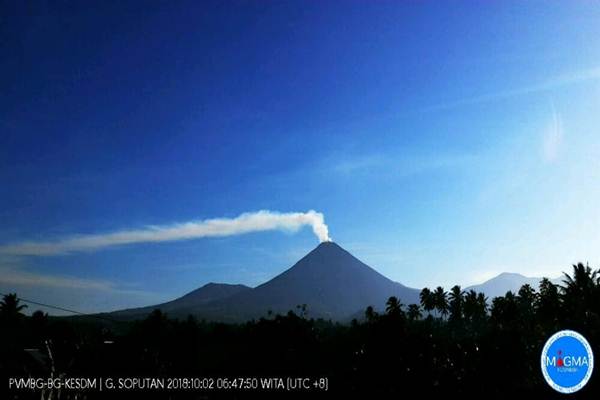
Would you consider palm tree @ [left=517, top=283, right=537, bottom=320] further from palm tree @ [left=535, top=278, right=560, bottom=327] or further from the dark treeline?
the dark treeline

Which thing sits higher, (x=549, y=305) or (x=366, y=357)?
(x=549, y=305)

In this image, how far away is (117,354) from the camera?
1485 inches

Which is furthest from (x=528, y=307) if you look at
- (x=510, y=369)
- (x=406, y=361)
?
(x=406, y=361)

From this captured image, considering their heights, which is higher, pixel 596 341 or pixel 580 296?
pixel 580 296

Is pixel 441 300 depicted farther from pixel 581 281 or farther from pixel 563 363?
pixel 563 363

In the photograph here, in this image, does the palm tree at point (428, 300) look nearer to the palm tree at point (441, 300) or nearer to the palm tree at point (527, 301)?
the palm tree at point (441, 300)

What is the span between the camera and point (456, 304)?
328 feet

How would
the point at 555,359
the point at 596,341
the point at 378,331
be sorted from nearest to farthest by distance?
the point at 555,359
the point at 596,341
the point at 378,331

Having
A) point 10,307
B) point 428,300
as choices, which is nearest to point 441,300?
point 428,300

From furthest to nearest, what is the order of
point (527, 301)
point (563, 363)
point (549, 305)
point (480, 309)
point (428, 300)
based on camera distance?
1. point (428, 300)
2. point (480, 309)
3. point (527, 301)
4. point (549, 305)
5. point (563, 363)

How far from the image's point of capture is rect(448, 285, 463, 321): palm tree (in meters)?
99.6

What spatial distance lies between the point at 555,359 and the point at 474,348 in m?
42.1

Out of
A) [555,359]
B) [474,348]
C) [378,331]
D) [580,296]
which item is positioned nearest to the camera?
[555,359]

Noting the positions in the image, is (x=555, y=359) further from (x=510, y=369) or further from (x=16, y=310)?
(x=16, y=310)
